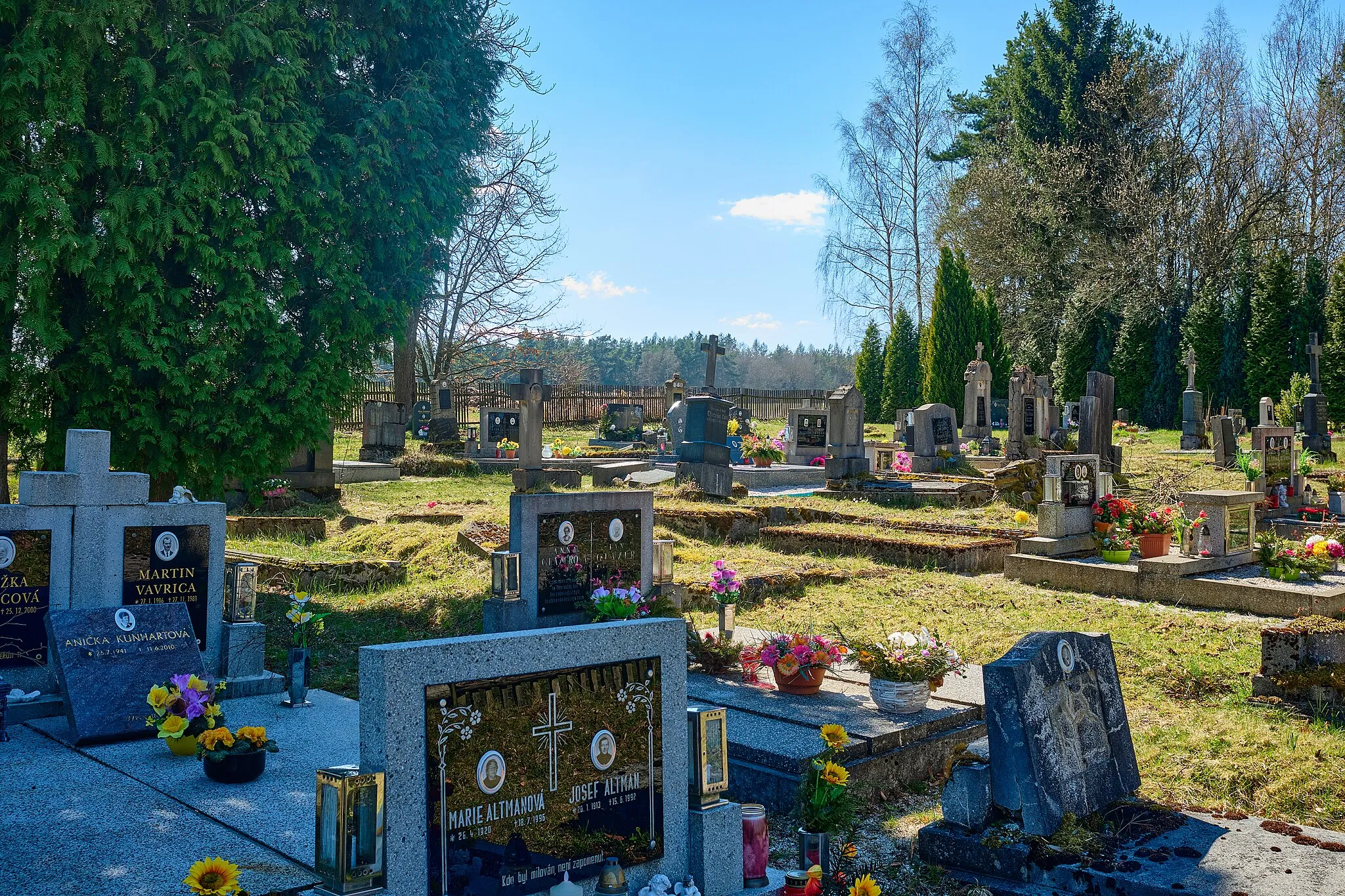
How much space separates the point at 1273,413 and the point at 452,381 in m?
21.6

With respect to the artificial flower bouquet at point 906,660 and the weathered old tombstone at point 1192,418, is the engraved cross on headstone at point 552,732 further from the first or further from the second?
the weathered old tombstone at point 1192,418

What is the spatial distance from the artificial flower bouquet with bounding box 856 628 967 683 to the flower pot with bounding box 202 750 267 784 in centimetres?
319

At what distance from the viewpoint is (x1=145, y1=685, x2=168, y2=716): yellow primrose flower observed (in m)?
5.21

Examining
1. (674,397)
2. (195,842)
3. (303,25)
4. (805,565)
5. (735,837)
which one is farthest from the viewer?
(674,397)

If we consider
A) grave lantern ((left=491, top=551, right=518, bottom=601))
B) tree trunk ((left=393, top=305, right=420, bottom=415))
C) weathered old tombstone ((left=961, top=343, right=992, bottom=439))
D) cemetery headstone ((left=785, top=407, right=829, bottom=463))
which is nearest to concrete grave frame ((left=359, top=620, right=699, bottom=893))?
grave lantern ((left=491, top=551, right=518, bottom=601))

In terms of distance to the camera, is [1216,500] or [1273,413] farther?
[1273,413]

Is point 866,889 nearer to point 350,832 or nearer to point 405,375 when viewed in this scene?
point 350,832

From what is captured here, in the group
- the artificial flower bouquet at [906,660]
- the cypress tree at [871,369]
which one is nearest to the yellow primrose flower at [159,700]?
the artificial flower bouquet at [906,660]

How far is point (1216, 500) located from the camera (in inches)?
411

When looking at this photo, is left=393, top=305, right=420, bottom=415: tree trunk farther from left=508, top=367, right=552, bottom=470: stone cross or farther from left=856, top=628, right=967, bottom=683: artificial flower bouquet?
left=856, top=628, right=967, bottom=683: artificial flower bouquet

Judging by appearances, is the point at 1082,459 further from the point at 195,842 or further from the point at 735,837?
the point at 195,842

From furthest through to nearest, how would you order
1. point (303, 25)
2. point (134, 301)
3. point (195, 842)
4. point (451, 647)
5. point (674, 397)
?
point (674, 397) → point (303, 25) → point (134, 301) → point (195, 842) → point (451, 647)

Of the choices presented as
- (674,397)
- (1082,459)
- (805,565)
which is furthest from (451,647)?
(674,397)

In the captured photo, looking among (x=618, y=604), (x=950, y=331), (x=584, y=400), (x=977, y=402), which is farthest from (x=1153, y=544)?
(x=584, y=400)
